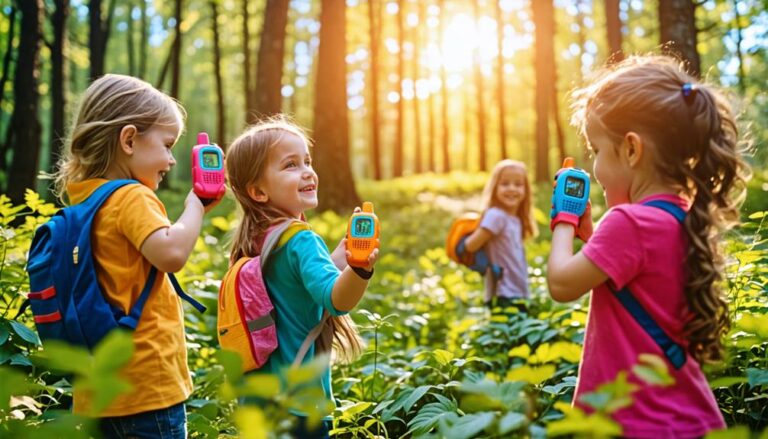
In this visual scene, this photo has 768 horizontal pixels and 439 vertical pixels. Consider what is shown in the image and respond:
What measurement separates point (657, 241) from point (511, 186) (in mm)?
4130

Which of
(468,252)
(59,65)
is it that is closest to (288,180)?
(468,252)

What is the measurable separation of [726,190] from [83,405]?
2.32 metres

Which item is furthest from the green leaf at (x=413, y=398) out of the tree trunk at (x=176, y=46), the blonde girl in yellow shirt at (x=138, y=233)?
the tree trunk at (x=176, y=46)

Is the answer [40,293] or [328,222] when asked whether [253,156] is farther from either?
[328,222]

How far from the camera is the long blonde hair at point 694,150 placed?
2.06 metres

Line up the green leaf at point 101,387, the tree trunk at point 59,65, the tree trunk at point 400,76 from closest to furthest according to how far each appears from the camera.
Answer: the green leaf at point 101,387 < the tree trunk at point 59,65 < the tree trunk at point 400,76

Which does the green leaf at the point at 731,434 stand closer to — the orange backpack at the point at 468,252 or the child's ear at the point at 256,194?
the child's ear at the point at 256,194

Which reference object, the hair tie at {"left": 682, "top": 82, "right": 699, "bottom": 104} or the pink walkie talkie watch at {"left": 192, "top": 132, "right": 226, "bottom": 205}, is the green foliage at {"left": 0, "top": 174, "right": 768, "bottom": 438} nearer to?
the pink walkie talkie watch at {"left": 192, "top": 132, "right": 226, "bottom": 205}

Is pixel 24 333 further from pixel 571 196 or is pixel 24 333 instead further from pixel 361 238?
pixel 571 196

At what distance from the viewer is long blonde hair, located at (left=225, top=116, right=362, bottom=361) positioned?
286 cm

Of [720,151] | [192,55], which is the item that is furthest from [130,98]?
[192,55]

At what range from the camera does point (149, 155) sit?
8.64 feet

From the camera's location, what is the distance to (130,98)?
261 centimetres

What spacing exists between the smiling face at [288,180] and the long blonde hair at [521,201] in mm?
3588
